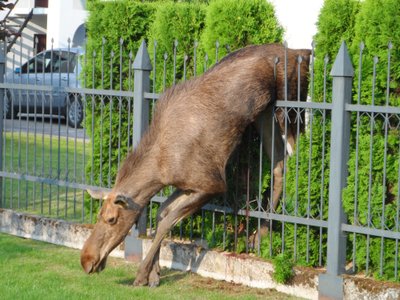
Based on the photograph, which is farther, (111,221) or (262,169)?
(262,169)

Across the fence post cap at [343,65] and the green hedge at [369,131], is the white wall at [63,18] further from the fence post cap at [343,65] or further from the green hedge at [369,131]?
the fence post cap at [343,65]

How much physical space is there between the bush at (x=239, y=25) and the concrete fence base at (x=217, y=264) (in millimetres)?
1960

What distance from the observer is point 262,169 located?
901 centimetres

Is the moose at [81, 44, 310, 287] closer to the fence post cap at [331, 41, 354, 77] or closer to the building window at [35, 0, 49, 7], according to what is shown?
the fence post cap at [331, 41, 354, 77]

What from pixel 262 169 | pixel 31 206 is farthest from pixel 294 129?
pixel 31 206

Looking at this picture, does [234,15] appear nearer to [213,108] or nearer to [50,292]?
[213,108]

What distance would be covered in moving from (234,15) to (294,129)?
1.27 m

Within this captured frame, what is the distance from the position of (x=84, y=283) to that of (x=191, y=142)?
5.24ft

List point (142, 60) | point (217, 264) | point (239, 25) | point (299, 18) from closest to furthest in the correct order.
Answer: point (217, 264) < point (239, 25) < point (142, 60) < point (299, 18)

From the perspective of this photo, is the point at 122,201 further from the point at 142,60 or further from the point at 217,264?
the point at 142,60

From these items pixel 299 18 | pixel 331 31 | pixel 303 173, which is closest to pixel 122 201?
pixel 303 173

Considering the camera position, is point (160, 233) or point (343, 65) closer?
point (343, 65)

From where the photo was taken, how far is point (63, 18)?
31516 millimetres

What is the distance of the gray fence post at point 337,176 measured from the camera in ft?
25.9
